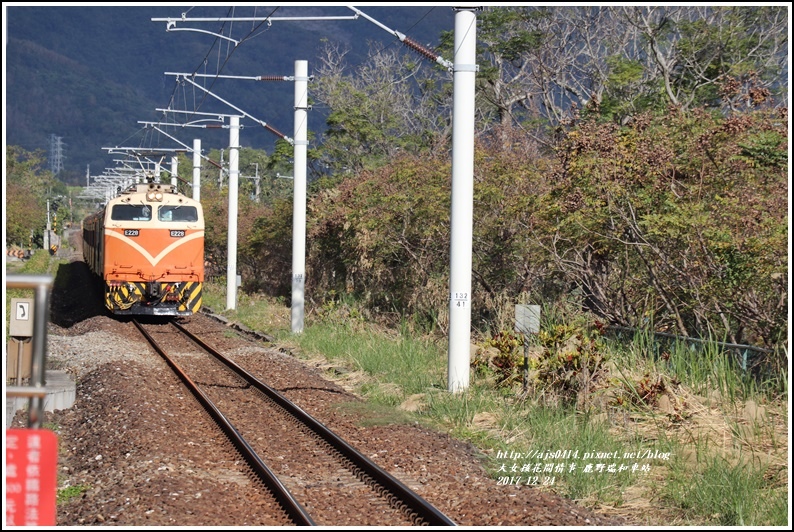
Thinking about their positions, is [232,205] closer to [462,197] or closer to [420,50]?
[420,50]

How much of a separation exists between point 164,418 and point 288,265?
22.4 m

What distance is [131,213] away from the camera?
2395 centimetres

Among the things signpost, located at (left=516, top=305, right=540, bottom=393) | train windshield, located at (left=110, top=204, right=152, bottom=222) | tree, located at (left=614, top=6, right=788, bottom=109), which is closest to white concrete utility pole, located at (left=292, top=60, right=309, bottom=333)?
train windshield, located at (left=110, top=204, right=152, bottom=222)

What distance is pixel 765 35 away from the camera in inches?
1058

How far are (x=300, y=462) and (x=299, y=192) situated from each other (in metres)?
12.5

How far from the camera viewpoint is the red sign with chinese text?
4.66 meters

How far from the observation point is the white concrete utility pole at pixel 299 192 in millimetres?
21453

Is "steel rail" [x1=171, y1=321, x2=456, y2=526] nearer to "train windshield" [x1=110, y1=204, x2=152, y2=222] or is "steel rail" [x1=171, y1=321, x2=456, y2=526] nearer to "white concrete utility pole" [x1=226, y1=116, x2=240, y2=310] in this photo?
"train windshield" [x1=110, y1=204, x2=152, y2=222]

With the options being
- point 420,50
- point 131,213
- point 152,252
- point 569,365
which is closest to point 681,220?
point 569,365

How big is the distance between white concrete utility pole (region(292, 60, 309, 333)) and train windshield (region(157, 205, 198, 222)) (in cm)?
405

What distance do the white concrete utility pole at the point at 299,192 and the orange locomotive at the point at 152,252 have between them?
4.02 meters

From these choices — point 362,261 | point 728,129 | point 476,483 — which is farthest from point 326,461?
point 362,261

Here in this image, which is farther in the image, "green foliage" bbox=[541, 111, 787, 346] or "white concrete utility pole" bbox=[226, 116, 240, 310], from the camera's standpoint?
"white concrete utility pole" bbox=[226, 116, 240, 310]

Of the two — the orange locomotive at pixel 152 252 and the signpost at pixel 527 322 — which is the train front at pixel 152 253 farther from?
the signpost at pixel 527 322
